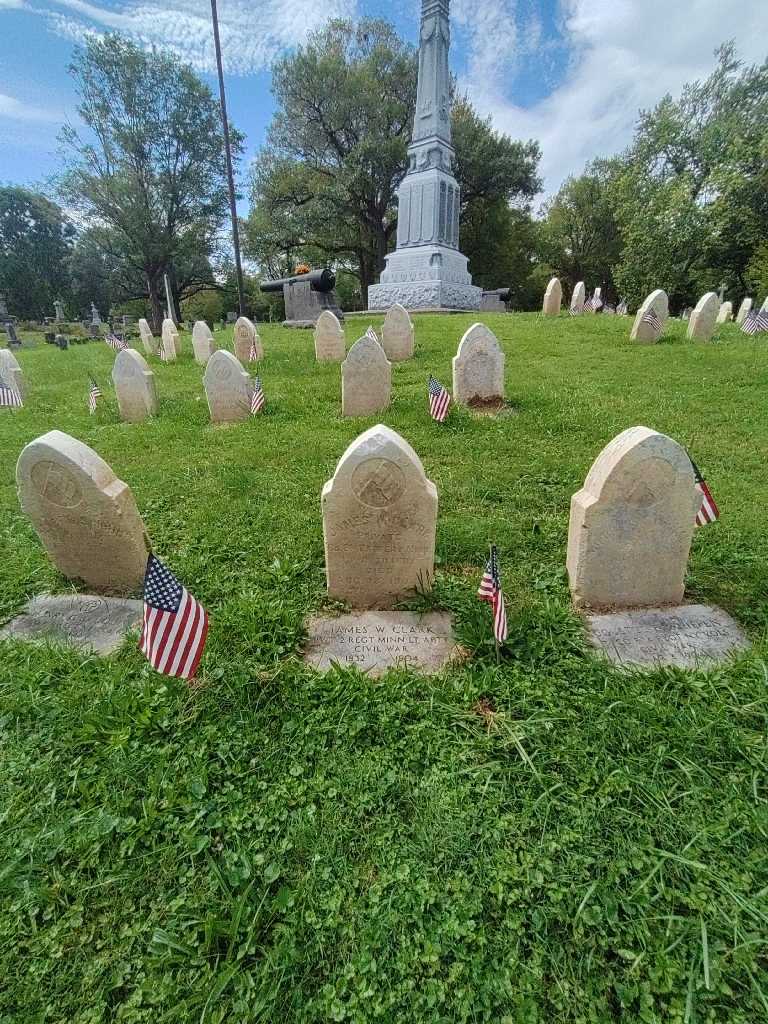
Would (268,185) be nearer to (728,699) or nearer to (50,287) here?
(50,287)

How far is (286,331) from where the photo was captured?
1441 centimetres

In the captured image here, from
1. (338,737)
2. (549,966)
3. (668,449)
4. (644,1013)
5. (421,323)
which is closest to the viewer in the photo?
(644,1013)

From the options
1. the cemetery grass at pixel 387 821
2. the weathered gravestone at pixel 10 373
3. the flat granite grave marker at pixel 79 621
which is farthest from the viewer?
the weathered gravestone at pixel 10 373

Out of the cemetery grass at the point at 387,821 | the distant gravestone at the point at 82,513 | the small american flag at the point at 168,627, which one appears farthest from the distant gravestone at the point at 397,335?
the small american flag at the point at 168,627

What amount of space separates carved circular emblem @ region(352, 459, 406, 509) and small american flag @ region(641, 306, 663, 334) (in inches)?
382

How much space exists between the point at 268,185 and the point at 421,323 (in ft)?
71.2

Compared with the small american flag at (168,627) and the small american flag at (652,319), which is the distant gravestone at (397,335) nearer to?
the small american flag at (652,319)

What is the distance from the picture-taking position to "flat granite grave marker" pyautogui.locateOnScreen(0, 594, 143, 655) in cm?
276

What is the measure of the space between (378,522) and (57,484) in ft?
6.57

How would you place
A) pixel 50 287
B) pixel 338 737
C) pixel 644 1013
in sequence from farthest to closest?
pixel 50 287
pixel 338 737
pixel 644 1013

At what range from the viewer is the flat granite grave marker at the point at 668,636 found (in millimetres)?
2443

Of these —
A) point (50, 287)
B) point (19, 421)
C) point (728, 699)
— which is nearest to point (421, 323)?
point (19, 421)

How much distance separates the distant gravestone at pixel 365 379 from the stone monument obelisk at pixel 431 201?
12494 millimetres

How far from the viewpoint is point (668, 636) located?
260cm
